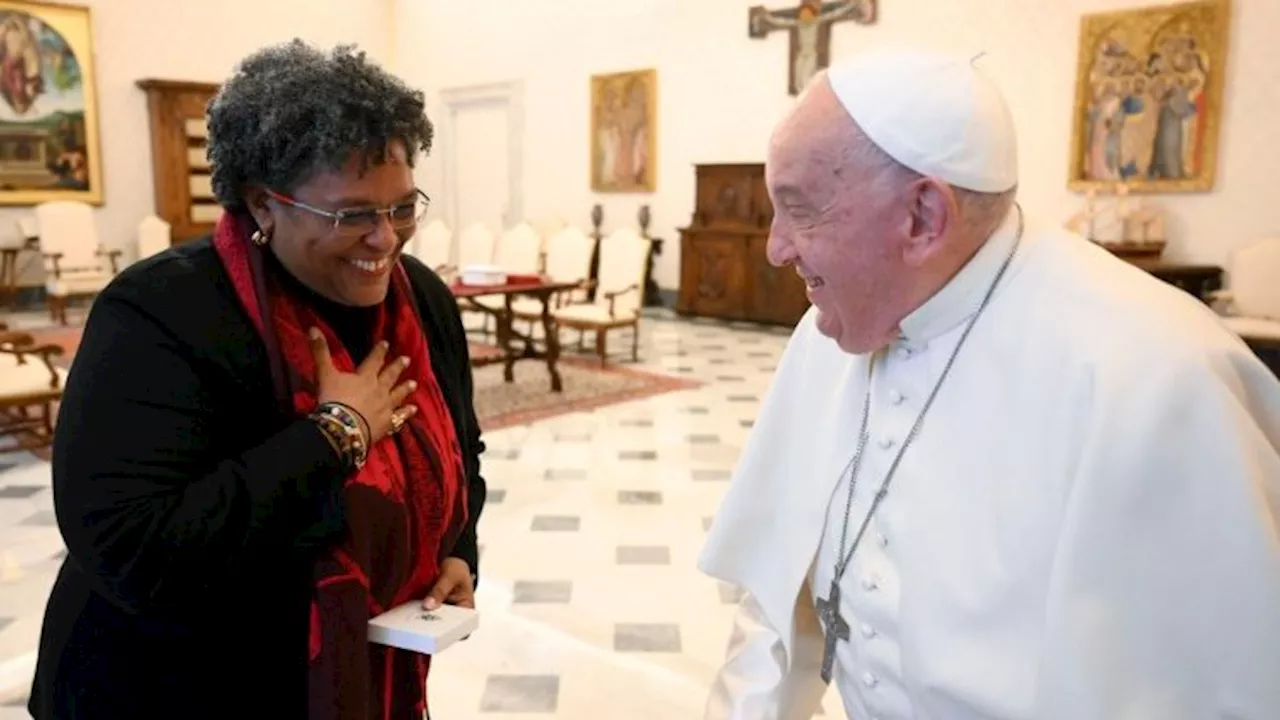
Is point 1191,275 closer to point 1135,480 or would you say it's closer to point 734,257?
point 734,257

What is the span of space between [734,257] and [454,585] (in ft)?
27.6

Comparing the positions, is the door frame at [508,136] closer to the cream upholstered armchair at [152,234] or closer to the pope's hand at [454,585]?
the cream upholstered armchair at [152,234]

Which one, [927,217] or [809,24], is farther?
[809,24]

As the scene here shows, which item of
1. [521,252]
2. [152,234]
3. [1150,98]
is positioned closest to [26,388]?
[521,252]

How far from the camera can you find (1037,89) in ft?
26.9

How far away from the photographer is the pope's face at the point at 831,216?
3.92ft

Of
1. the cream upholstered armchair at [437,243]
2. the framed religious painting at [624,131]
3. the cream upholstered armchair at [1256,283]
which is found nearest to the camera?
the cream upholstered armchair at [1256,283]

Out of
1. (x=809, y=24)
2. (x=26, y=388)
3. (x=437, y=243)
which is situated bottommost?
(x=26, y=388)

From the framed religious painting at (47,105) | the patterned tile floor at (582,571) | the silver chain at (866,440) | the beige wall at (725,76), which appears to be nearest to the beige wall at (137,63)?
the framed religious painting at (47,105)

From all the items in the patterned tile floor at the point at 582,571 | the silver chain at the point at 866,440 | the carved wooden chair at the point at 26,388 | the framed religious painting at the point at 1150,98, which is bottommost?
the patterned tile floor at the point at 582,571

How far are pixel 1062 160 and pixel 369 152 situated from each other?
7964 millimetres

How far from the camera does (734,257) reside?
32.1 ft

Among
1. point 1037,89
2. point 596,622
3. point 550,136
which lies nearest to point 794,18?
point 1037,89

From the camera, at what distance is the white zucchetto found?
1.16 metres
